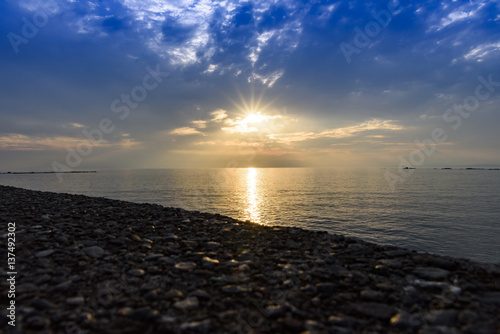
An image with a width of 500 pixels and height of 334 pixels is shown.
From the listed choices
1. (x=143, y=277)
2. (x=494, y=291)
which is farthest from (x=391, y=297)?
(x=143, y=277)

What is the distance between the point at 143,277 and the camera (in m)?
5.76

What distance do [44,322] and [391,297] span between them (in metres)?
6.02

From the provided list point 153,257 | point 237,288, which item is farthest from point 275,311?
point 153,257

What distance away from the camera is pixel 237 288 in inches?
207

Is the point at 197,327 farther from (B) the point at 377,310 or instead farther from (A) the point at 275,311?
(B) the point at 377,310

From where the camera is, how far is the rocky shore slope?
3971 millimetres

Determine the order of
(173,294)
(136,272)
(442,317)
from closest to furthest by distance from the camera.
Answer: (442,317) < (173,294) < (136,272)

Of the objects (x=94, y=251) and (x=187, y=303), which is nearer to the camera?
(x=187, y=303)

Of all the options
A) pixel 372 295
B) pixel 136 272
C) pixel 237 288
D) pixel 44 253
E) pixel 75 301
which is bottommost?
pixel 372 295

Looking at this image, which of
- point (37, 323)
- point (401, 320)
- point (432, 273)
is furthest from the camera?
point (432, 273)

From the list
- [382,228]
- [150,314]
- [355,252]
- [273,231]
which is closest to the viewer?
[150,314]

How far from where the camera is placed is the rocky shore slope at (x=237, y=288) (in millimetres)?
3971

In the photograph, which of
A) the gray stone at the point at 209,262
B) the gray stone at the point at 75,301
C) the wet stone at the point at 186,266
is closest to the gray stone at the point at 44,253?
the gray stone at the point at 75,301

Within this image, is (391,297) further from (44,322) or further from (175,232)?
(175,232)
